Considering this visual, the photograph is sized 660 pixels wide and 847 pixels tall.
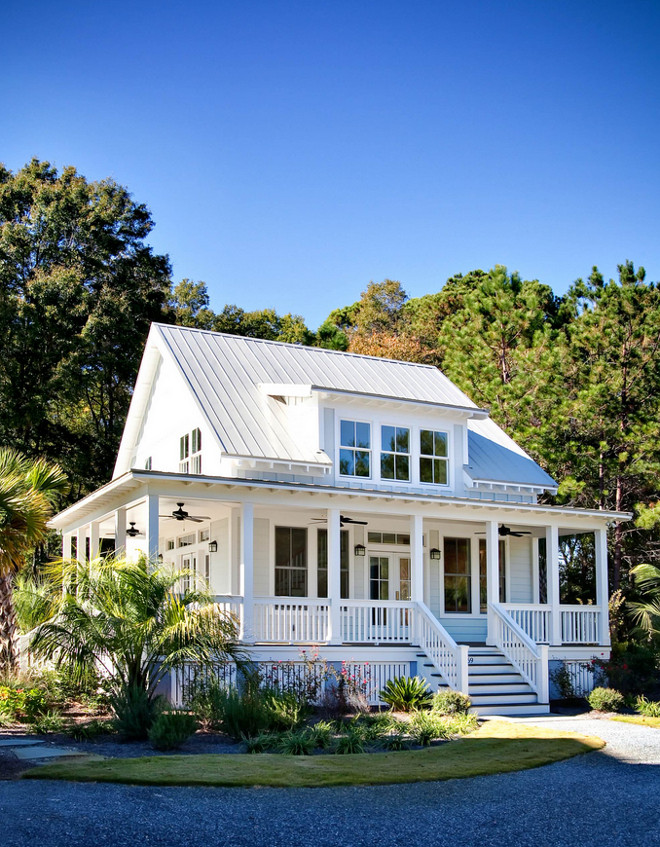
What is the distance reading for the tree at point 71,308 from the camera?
3325cm

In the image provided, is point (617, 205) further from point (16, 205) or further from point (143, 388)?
point (16, 205)

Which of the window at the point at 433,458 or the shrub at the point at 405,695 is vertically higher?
the window at the point at 433,458

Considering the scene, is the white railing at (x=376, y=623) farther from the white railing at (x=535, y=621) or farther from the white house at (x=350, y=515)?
the white railing at (x=535, y=621)

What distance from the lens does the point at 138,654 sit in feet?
49.5

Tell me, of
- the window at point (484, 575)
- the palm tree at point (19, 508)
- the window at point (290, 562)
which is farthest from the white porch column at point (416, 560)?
the palm tree at point (19, 508)

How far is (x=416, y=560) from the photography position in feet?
68.2

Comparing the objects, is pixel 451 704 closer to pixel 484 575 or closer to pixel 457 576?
pixel 457 576

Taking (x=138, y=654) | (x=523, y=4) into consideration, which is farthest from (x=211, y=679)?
(x=523, y=4)

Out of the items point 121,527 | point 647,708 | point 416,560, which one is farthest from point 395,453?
point 647,708

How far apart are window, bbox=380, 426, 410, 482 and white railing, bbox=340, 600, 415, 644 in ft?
10.6

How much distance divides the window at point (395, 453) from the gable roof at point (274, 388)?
3.05ft

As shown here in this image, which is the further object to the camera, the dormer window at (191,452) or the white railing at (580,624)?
the white railing at (580,624)

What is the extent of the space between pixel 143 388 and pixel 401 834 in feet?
59.6

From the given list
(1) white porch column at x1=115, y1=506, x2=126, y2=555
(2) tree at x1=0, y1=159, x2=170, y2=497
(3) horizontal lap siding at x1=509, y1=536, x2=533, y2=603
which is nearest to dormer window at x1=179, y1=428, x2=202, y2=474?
(1) white porch column at x1=115, y1=506, x2=126, y2=555
